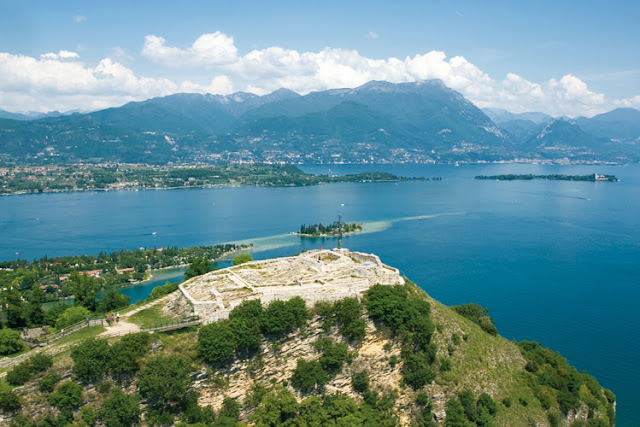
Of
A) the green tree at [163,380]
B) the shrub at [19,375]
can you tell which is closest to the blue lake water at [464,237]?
the green tree at [163,380]

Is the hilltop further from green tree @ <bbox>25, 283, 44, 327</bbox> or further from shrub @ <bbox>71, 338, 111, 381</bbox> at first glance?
green tree @ <bbox>25, 283, 44, 327</bbox>

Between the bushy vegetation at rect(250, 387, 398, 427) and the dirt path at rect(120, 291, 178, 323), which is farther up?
the dirt path at rect(120, 291, 178, 323)

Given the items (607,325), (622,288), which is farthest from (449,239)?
(607,325)

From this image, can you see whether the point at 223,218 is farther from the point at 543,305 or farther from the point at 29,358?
the point at 29,358

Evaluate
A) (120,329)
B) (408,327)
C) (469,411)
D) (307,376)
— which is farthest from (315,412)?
(120,329)

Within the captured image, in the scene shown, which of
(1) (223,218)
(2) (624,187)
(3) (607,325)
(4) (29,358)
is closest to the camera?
(4) (29,358)

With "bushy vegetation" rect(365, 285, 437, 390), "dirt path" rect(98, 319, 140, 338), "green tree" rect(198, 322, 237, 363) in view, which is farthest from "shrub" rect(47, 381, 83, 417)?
"bushy vegetation" rect(365, 285, 437, 390)

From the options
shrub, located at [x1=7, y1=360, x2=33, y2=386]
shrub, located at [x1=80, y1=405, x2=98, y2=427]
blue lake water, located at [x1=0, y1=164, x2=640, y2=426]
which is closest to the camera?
shrub, located at [x1=7, y1=360, x2=33, y2=386]
